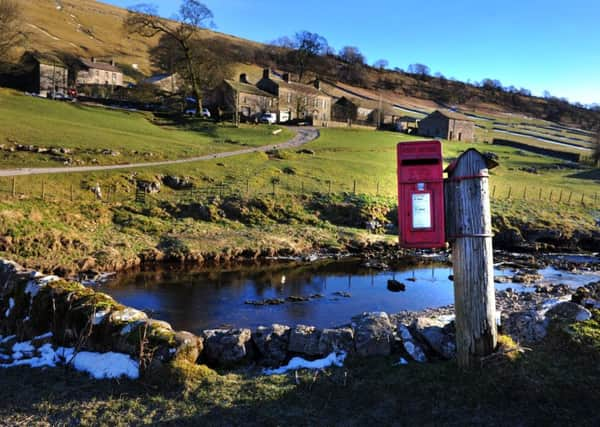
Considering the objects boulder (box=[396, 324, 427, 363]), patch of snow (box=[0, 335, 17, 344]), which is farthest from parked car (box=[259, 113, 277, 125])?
boulder (box=[396, 324, 427, 363])

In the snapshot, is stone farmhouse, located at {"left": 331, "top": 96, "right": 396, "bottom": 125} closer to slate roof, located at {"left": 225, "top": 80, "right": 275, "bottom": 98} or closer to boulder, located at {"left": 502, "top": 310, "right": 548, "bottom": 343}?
slate roof, located at {"left": 225, "top": 80, "right": 275, "bottom": 98}

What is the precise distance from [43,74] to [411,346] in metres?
89.9

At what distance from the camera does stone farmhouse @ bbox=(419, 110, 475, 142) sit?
8731 centimetres

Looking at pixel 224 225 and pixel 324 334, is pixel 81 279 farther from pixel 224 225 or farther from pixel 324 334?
pixel 324 334

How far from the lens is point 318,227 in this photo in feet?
100.0

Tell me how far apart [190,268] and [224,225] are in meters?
5.62

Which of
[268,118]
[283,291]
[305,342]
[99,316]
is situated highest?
[268,118]

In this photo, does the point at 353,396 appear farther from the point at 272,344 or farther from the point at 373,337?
the point at 272,344

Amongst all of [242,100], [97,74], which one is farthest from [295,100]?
[97,74]

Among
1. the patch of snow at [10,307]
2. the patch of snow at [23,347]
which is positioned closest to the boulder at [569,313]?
the patch of snow at [23,347]

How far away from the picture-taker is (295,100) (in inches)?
3383

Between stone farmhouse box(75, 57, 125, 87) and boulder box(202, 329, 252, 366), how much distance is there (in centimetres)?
10044

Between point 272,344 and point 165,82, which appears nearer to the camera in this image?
point 272,344

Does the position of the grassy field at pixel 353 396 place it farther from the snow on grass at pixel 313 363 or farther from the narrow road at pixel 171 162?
the narrow road at pixel 171 162
